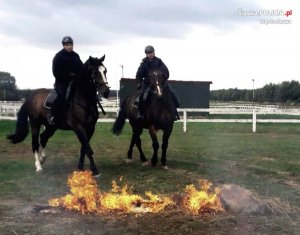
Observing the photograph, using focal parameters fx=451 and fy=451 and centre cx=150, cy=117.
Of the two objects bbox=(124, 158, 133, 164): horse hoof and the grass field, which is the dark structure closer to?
the grass field

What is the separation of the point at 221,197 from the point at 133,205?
4.51ft

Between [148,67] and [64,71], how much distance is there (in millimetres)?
2334

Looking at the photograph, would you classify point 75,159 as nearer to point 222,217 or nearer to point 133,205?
point 133,205

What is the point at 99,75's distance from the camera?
962 cm

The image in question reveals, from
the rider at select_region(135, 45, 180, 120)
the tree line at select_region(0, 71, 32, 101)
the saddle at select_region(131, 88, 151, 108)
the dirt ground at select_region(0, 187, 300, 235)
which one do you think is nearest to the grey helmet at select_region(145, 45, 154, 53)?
the rider at select_region(135, 45, 180, 120)

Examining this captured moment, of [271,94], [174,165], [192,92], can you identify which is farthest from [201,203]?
[271,94]

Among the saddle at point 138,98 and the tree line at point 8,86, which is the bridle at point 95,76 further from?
the tree line at point 8,86

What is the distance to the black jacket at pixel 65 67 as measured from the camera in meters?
10.4

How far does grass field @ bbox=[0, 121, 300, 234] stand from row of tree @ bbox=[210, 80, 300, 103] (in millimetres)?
45824

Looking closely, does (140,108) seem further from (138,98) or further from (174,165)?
(174,165)

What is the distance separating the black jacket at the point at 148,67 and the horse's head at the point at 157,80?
0.28 m

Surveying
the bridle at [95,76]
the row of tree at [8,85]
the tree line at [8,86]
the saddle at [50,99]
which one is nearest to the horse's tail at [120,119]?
the saddle at [50,99]

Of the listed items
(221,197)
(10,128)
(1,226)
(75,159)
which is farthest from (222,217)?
(10,128)

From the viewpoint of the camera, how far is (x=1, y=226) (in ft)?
19.7
